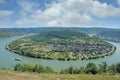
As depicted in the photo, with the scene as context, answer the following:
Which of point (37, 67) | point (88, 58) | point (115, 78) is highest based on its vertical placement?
point (115, 78)

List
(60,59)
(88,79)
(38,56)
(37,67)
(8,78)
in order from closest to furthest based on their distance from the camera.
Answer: (8,78) → (88,79) → (37,67) → (60,59) → (38,56)

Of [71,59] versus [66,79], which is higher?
[66,79]

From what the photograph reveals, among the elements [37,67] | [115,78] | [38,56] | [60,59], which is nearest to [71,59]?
[60,59]

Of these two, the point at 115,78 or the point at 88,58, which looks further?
the point at 88,58

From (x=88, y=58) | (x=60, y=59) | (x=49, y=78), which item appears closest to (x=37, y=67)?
(x=49, y=78)

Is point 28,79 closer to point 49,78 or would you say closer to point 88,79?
point 49,78

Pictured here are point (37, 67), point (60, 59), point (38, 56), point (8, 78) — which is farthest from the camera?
point (38, 56)

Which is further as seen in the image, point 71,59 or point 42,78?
point 71,59

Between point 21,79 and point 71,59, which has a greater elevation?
point 21,79

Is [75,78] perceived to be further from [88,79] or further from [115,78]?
[115,78]
